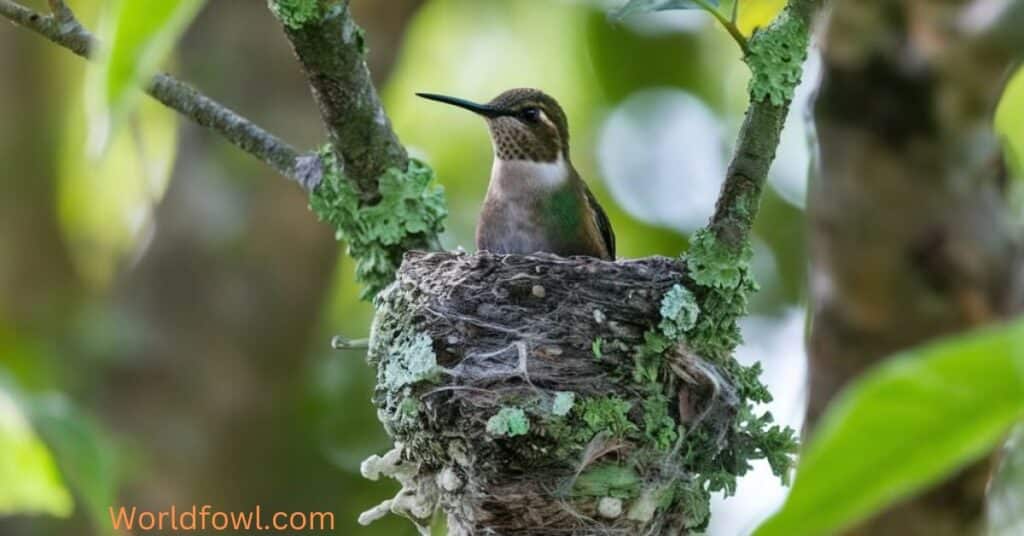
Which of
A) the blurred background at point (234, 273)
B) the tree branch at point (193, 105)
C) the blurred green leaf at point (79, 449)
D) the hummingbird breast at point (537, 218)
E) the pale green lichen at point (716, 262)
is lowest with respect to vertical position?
the blurred green leaf at point (79, 449)

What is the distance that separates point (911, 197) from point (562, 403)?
2.56m

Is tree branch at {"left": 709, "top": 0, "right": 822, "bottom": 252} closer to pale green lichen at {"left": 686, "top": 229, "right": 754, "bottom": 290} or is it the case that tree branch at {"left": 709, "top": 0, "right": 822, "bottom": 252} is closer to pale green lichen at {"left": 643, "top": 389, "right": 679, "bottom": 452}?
pale green lichen at {"left": 686, "top": 229, "right": 754, "bottom": 290}

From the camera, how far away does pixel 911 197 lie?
1.29 metres

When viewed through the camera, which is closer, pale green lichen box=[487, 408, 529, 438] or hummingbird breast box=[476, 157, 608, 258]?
pale green lichen box=[487, 408, 529, 438]

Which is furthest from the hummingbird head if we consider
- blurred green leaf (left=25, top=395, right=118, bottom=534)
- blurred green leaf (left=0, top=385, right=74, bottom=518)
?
blurred green leaf (left=25, top=395, right=118, bottom=534)

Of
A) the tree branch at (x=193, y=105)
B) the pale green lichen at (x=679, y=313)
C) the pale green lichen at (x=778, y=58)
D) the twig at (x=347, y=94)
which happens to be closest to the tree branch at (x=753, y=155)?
the pale green lichen at (x=778, y=58)

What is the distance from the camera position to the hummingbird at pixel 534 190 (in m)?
5.41

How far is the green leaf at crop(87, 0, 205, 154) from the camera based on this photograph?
3.07 feet

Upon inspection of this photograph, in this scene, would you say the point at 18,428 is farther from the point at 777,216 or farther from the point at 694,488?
the point at 777,216

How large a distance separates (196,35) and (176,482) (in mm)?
2780

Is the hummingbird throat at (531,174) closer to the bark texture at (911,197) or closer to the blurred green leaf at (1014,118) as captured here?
the blurred green leaf at (1014,118)

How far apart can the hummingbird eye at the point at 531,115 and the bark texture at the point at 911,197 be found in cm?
441

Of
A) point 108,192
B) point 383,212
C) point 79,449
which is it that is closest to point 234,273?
point 108,192

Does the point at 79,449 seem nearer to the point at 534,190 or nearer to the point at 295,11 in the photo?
the point at 295,11
